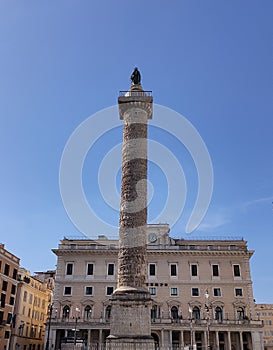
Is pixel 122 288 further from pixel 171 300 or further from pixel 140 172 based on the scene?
pixel 171 300

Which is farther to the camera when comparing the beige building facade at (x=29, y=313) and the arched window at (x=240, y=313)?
the beige building facade at (x=29, y=313)

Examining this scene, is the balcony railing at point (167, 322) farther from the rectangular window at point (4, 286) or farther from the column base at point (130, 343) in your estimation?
the column base at point (130, 343)

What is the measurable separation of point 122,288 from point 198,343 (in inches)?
838

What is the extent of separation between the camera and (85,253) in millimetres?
38344

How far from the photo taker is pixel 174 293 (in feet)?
120

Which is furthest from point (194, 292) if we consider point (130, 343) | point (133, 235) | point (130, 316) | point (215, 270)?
point (130, 343)

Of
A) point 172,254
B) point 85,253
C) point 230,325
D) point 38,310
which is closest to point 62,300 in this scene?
point 85,253

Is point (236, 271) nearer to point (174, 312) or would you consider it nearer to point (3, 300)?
point (174, 312)

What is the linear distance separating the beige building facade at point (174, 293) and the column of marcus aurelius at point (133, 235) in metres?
17.8

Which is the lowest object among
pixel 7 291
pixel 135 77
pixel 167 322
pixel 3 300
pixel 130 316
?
pixel 130 316

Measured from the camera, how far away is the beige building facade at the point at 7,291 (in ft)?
107

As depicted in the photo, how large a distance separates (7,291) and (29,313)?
23.0 feet

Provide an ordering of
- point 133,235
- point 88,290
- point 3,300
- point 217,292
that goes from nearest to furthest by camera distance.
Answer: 1. point 133,235
2. point 3,300
3. point 217,292
4. point 88,290

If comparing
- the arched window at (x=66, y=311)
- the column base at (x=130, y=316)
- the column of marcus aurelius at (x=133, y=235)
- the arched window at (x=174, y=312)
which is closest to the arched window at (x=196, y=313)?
the arched window at (x=174, y=312)
